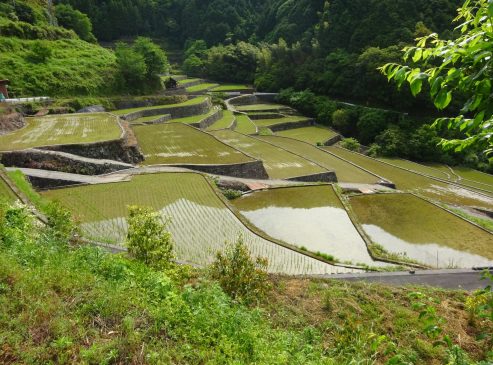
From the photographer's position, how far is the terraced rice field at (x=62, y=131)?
16469mm

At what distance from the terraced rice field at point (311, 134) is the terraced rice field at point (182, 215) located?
18132mm

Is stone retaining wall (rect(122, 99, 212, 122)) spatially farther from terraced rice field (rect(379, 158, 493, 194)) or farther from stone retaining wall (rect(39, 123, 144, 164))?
terraced rice field (rect(379, 158, 493, 194))

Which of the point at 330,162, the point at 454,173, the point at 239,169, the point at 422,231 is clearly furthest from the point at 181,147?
the point at 454,173

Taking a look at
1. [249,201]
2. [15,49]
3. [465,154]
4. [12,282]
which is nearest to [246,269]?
[12,282]

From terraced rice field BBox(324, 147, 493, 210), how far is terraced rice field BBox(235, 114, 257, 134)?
8.97m

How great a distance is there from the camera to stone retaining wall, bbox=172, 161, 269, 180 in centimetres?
1719

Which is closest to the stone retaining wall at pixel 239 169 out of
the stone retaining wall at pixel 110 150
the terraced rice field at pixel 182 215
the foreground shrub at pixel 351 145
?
the terraced rice field at pixel 182 215

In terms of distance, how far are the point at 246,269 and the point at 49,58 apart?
3107 cm

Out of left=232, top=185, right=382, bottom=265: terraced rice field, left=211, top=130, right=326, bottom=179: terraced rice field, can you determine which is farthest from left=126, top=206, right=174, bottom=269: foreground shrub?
left=211, top=130, right=326, bottom=179: terraced rice field

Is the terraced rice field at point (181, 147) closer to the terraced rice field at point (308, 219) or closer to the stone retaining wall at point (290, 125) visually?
the terraced rice field at point (308, 219)

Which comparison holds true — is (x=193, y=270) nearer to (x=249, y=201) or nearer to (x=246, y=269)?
(x=246, y=269)

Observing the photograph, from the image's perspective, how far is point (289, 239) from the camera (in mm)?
12328

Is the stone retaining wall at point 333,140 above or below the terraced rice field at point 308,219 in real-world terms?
below

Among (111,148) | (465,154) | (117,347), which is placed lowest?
(465,154)
